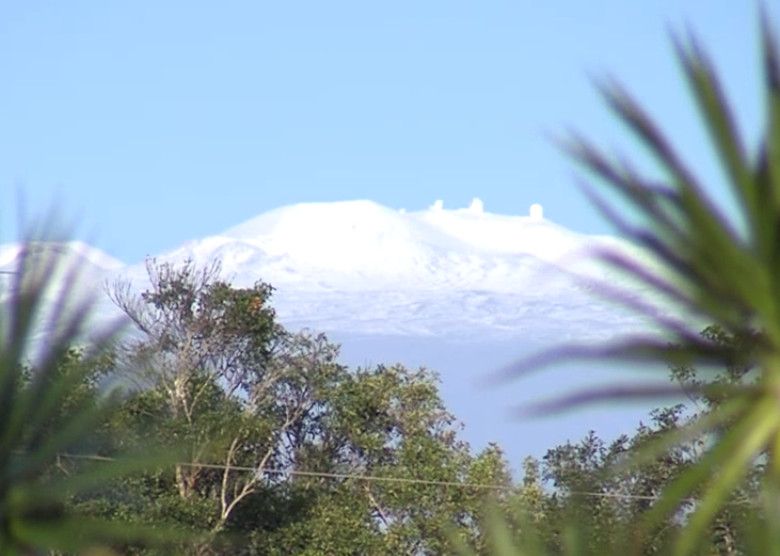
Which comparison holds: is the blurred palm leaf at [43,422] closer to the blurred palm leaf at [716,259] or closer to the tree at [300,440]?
the blurred palm leaf at [716,259]

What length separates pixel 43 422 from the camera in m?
2.82

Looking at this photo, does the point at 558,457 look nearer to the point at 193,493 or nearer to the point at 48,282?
the point at 193,493

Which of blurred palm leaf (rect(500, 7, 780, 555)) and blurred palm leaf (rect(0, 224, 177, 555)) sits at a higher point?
blurred palm leaf (rect(500, 7, 780, 555))

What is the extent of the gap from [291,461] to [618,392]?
25125 millimetres

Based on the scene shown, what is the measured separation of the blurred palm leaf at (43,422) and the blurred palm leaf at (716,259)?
94 centimetres

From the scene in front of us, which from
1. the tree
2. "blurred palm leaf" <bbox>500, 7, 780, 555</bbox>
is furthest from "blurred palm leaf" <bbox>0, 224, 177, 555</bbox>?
the tree

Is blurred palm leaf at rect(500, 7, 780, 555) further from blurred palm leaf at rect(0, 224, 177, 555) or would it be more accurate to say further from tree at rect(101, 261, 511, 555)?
tree at rect(101, 261, 511, 555)

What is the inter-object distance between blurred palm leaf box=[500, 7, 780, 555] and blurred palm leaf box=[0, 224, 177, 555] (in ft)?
3.08

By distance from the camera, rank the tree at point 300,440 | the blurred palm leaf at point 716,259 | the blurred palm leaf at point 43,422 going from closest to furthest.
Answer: the blurred palm leaf at point 716,259, the blurred palm leaf at point 43,422, the tree at point 300,440

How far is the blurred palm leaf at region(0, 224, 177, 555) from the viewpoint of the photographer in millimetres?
2691

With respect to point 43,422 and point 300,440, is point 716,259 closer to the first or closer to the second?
point 43,422

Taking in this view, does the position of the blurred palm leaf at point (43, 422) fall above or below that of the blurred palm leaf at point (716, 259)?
below

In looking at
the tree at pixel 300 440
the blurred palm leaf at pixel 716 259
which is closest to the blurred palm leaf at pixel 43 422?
the blurred palm leaf at pixel 716 259

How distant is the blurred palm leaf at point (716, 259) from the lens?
2.20 m
